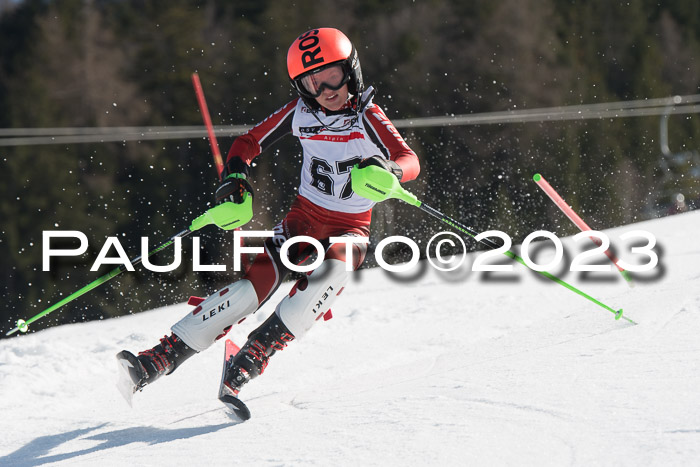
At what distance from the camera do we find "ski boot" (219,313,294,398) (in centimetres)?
293

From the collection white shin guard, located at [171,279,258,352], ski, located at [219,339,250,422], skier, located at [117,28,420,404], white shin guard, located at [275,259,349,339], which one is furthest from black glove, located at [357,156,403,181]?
ski, located at [219,339,250,422]

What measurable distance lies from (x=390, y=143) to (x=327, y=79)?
0.36 meters

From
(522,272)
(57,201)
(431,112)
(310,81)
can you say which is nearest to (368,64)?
(431,112)

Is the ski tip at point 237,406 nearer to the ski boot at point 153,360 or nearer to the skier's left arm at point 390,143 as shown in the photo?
the ski boot at point 153,360

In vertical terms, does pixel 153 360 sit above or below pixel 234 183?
below

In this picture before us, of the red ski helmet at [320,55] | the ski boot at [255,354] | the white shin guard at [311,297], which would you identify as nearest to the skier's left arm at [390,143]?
the red ski helmet at [320,55]

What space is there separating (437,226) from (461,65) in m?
10.6

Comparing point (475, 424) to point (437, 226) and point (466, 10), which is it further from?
point (466, 10)

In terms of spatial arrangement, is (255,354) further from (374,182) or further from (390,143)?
(390,143)

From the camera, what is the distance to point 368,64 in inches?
924

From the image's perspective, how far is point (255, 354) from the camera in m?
2.97

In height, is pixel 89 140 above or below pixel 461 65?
below

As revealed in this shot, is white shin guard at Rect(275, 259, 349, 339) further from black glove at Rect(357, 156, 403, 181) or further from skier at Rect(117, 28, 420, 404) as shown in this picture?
black glove at Rect(357, 156, 403, 181)

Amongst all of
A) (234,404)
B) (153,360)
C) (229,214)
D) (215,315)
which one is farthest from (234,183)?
(234,404)
